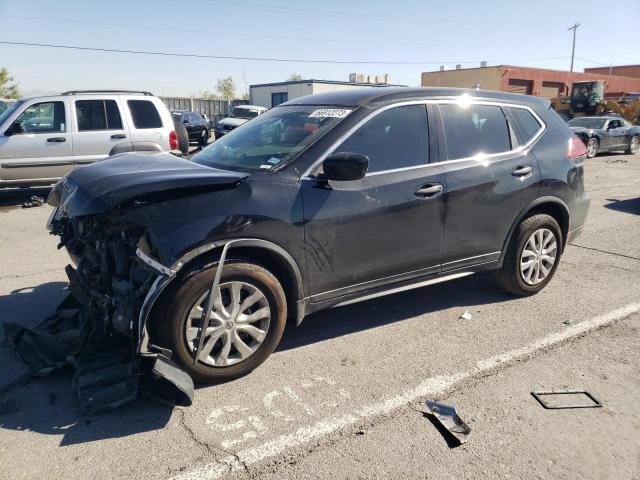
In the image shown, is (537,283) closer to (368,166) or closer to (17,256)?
(368,166)

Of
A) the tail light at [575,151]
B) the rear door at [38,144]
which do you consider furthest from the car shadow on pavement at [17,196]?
the tail light at [575,151]

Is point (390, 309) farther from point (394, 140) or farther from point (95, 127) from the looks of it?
point (95, 127)

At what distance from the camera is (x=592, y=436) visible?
282 cm

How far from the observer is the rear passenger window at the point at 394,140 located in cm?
365

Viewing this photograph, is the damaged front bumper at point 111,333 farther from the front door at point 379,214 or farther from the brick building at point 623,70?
the brick building at point 623,70

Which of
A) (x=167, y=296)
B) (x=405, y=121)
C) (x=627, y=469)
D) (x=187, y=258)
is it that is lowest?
(x=627, y=469)

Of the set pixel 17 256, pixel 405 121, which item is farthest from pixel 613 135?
pixel 17 256

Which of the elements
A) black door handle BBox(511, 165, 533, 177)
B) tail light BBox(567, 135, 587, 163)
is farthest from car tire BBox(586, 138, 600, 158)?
black door handle BBox(511, 165, 533, 177)

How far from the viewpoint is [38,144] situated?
8945mm

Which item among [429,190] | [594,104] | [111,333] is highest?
[594,104]

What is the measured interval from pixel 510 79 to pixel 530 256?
4165 centimetres

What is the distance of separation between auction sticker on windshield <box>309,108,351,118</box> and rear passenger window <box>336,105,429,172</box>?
19 centimetres

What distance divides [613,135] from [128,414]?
20.0 metres

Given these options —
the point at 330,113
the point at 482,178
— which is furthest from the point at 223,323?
the point at 482,178
